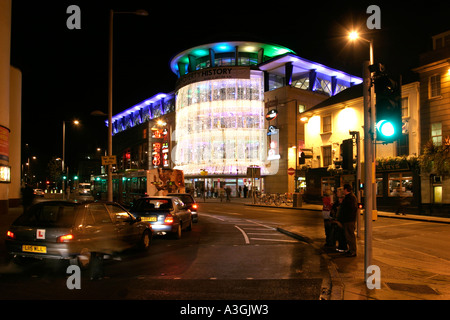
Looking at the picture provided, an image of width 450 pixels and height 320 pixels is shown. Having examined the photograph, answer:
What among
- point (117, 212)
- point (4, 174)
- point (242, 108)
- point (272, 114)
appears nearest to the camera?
point (117, 212)

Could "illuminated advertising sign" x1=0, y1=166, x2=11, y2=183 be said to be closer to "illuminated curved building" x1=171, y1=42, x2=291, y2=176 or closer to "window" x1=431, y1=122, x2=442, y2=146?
"window" x1=431, y1=122, x2=442, y2=146

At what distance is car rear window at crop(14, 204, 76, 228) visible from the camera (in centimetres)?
755

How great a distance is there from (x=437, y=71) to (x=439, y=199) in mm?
8720

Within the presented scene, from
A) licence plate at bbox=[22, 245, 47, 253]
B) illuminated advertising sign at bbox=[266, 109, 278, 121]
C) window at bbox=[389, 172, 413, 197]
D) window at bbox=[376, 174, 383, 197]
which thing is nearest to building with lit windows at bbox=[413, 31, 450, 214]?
window at bbox=[389, 172, 413, 197]

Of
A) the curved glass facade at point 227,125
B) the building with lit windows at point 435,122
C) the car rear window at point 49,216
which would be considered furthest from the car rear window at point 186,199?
the curved glass facade at point 227,125

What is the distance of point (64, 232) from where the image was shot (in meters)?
7.34

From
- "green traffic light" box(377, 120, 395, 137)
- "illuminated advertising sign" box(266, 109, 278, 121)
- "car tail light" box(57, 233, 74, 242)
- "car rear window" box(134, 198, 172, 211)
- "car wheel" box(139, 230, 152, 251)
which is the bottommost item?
"car wheel" box(139, 230, 152, 251)

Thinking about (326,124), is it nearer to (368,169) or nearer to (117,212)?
(117,212)

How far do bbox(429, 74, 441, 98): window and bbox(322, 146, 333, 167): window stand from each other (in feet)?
36.7

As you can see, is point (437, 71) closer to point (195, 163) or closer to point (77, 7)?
point (77, 7)

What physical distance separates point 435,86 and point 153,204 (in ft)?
72.0

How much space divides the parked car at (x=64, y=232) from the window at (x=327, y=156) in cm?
2896

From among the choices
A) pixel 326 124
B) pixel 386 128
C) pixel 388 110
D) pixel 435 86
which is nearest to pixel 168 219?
pixel 386 128
